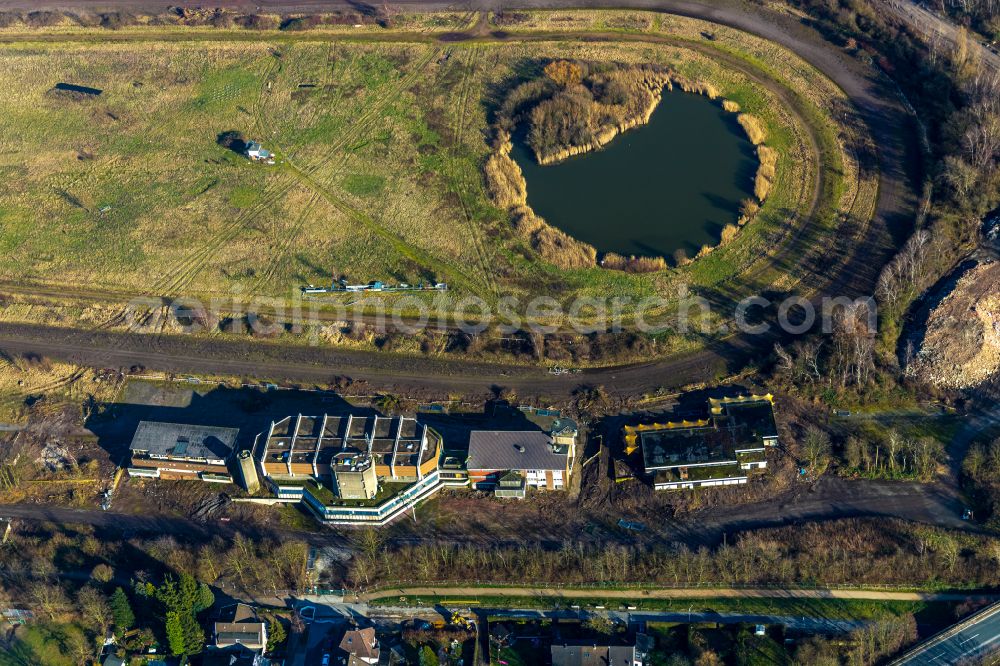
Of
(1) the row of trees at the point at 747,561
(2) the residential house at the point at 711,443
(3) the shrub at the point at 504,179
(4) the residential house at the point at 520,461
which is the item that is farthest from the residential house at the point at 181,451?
(3) the shrub at the point at 504,179

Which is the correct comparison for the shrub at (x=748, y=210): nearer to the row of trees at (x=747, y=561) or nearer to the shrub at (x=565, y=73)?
the shrub at (x=565, y=73)

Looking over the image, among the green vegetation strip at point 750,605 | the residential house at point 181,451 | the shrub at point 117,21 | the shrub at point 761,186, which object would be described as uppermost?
the shrub at point 117,21

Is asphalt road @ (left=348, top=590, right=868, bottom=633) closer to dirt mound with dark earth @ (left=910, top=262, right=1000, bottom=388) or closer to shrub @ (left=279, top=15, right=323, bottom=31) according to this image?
dirt mound with dark earth @ (left=910, top=262, right=1000, bottom=388)

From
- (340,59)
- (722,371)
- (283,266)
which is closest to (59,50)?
(340,59)

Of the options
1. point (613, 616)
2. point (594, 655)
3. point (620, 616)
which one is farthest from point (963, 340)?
point (594, 655)

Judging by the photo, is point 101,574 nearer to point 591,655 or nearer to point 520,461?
point 520,461

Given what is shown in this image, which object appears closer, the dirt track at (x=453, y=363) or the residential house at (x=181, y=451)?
the residential house at (x=181, y=451)
